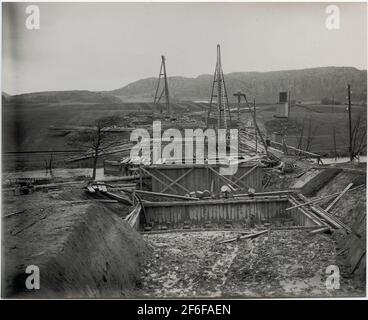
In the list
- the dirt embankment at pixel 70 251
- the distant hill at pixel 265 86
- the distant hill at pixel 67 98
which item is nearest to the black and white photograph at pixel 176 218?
the dirt embankment at pixel 70 251

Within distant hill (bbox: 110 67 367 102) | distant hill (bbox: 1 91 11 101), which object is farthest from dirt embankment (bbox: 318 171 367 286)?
distant hill (bbox: 110 67 367 102)

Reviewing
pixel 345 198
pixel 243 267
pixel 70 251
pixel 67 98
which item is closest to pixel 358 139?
pixel 345 198

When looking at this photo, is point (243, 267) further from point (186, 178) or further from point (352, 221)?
point (186, 178)

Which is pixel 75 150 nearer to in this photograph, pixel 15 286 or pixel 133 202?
pixel 133 202

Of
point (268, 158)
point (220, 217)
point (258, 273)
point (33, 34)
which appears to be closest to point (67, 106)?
point (268, 158)

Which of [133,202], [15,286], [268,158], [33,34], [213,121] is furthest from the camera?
[213,121]

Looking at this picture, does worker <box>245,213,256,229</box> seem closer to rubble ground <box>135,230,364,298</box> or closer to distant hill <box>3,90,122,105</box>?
rubble ground <box>135,230,364,298</box>
